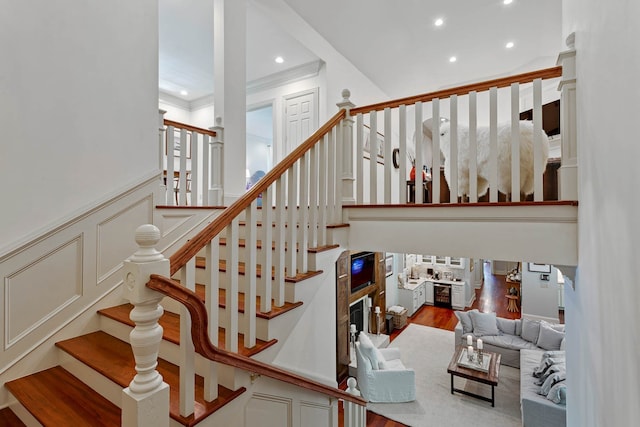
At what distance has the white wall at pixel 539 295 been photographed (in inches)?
274

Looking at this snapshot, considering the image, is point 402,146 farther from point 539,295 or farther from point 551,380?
point 539,295

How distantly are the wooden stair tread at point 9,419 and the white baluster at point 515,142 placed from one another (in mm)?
3012

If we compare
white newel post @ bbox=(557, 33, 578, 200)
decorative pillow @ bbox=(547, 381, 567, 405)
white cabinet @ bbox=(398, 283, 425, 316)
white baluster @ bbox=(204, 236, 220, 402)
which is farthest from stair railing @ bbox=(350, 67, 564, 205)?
white cabinet @ bbox=(398, 283, 425, 316)

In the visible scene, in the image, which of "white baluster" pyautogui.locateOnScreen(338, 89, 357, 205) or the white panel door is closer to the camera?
"white baluster" pyautogui.locateOnScreen(338, 89, 357, 205)

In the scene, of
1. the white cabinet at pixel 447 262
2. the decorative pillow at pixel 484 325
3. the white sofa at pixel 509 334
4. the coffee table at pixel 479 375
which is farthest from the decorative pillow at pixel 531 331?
the white cabinet at pixel 447 262

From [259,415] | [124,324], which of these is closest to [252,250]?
[259,415]

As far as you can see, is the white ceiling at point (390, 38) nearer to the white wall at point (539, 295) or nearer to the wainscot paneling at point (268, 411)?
the wainscot paneling at point (268, 411)

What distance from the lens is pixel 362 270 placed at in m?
6.09

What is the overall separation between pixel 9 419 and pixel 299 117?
4.43 metres

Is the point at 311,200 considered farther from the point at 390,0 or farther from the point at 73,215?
the point at 390,0

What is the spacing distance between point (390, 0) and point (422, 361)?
5844 millimetres

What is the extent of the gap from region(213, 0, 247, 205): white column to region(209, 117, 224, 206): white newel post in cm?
4

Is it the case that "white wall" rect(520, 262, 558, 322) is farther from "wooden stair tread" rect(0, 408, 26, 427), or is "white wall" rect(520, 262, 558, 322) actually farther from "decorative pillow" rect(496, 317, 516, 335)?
"wooden stair tread" rect(0, 408, 26, 427)

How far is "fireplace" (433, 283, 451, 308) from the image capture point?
874 centimetres
